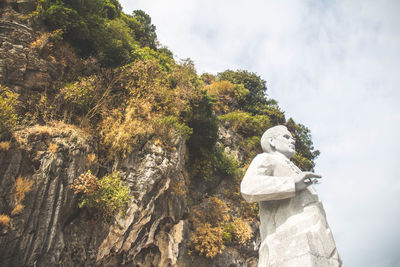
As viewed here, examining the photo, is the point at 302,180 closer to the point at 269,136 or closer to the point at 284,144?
the point at 284,144

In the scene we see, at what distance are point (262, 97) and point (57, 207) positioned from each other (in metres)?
21.8

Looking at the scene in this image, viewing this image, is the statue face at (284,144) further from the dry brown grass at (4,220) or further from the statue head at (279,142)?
the dry brown grass at (4,220)

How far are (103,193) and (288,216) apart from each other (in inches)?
208

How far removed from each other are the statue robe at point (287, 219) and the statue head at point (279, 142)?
0.96 feet

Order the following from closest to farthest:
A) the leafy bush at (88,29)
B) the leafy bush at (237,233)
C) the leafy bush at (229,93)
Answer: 1. the leafy bush at (88,29)
2. the leafy bush at (237,233)
3. the leafy bush at (229,93)

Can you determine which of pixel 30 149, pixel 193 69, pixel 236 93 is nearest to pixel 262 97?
pixel 236 93

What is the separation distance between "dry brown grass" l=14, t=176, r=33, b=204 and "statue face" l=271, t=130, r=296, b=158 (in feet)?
16.4

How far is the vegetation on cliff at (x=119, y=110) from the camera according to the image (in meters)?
7.50

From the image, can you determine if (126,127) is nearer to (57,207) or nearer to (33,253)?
(57,207)

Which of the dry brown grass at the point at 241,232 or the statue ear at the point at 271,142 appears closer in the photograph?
the statue ear at the point at 271,142

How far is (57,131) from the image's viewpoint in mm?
7086

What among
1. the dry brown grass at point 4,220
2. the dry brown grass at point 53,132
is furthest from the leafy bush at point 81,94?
the dry brown grass at point 4,220

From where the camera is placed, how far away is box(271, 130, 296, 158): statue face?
425 centimetres

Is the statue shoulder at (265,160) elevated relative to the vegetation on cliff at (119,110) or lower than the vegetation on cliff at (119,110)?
lower
